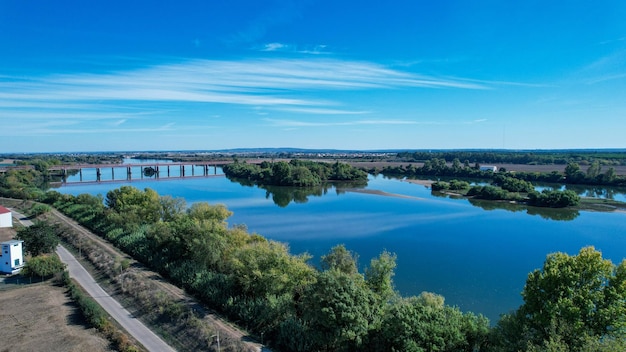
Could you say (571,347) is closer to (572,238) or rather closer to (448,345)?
(448,345)

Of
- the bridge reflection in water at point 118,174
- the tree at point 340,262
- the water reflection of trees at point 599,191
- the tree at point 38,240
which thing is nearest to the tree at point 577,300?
the tree at point 340,262

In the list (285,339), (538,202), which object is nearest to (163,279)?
(285,339)

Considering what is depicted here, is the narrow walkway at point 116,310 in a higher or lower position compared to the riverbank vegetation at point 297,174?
lower

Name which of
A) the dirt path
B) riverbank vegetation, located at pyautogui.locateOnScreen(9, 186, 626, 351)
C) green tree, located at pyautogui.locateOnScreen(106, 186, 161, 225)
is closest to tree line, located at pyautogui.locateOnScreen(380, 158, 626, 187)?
green tree, located at pyautogui.locateOnScreen(106, 186, 161, 225)

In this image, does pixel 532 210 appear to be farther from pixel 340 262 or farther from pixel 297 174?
pixel 297 174

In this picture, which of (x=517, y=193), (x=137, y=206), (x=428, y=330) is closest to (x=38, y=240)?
(x=137, y=206)

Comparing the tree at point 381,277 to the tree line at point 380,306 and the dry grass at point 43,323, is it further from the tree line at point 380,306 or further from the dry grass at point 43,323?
the dry grass at point 43,323
